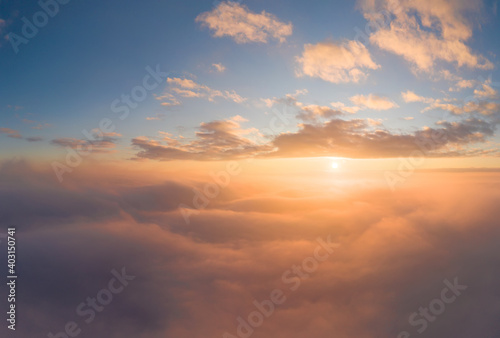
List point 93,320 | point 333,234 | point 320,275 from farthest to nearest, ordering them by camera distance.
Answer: point 333,234
point 320,275
point 93,320

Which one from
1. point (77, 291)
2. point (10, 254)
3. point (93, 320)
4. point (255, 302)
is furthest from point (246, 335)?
point (10, 254)

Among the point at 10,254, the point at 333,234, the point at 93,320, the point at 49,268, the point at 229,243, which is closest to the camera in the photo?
the point at 10,254

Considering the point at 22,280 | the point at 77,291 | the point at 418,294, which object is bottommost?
the point at 418,294

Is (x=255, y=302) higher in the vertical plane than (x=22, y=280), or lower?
lower

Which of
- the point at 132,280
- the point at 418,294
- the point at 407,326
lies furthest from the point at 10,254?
the point at 418,294

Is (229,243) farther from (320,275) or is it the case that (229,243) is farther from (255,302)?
(320,275)

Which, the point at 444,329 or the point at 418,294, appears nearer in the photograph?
the point at 418,294
